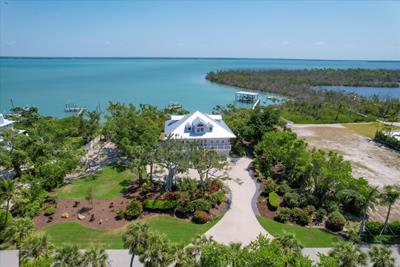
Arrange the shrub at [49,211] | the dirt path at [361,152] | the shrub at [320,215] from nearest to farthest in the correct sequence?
the shrub at [49,211] < the shrub at [320,215] < the dirt path at [361,152]

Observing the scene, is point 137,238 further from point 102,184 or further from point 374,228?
point 374,228

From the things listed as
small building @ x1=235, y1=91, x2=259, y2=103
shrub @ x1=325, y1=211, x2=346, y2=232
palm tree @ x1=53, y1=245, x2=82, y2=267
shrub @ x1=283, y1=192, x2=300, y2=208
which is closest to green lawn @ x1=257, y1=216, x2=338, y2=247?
shrub @ x1=325, y1=211, x2=346, y2=232

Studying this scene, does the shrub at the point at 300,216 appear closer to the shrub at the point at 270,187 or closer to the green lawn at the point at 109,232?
the shrub at the point at 270,187

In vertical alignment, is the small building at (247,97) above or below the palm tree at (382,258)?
above

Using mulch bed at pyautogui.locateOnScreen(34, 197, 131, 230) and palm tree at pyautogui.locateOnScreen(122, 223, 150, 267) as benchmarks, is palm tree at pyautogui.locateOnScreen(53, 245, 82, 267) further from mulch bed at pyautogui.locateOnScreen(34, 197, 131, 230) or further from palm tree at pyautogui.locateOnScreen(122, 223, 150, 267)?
mulch bed at pyautogui.locateOnScreen(34, 197, 131, 230)

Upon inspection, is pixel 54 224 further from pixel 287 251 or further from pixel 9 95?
pixel 9 95

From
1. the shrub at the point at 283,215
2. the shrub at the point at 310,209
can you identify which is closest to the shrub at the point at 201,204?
A: the shrub at the point at 283,215
